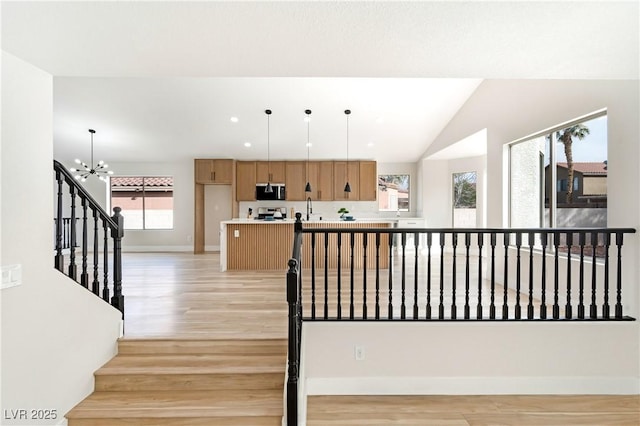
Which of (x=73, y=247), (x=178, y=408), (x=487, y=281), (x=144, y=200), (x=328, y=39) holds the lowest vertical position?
(x=178, y=408)

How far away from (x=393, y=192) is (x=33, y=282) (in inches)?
319

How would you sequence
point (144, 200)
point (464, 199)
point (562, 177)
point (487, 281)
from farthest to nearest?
1. point (144, 200)
2. point (464, 199)
3. point (487, 281)
4. point (562, 177)

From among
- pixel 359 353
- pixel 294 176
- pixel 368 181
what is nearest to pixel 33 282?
pixel 359 353

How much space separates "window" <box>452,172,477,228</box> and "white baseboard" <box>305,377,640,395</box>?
5410mm

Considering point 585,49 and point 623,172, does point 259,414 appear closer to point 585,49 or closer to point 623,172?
point 585,49

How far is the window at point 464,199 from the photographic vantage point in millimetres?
7906

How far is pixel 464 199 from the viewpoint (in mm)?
8117

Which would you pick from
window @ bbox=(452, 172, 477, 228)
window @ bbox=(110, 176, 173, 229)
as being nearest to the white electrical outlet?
window @ bbox=(452, 172, 477, 228)

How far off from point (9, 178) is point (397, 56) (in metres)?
2.44

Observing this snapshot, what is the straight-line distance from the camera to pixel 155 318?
3.32 m

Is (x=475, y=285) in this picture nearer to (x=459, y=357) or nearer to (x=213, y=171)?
(x=459, y=357)

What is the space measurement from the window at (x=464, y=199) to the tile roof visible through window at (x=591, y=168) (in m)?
4.16

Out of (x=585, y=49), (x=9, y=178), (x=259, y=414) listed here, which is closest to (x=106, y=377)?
(x=259, y=414)

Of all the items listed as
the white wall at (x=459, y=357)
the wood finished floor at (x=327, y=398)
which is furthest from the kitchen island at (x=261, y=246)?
the white wall at (x=459, y=357)
